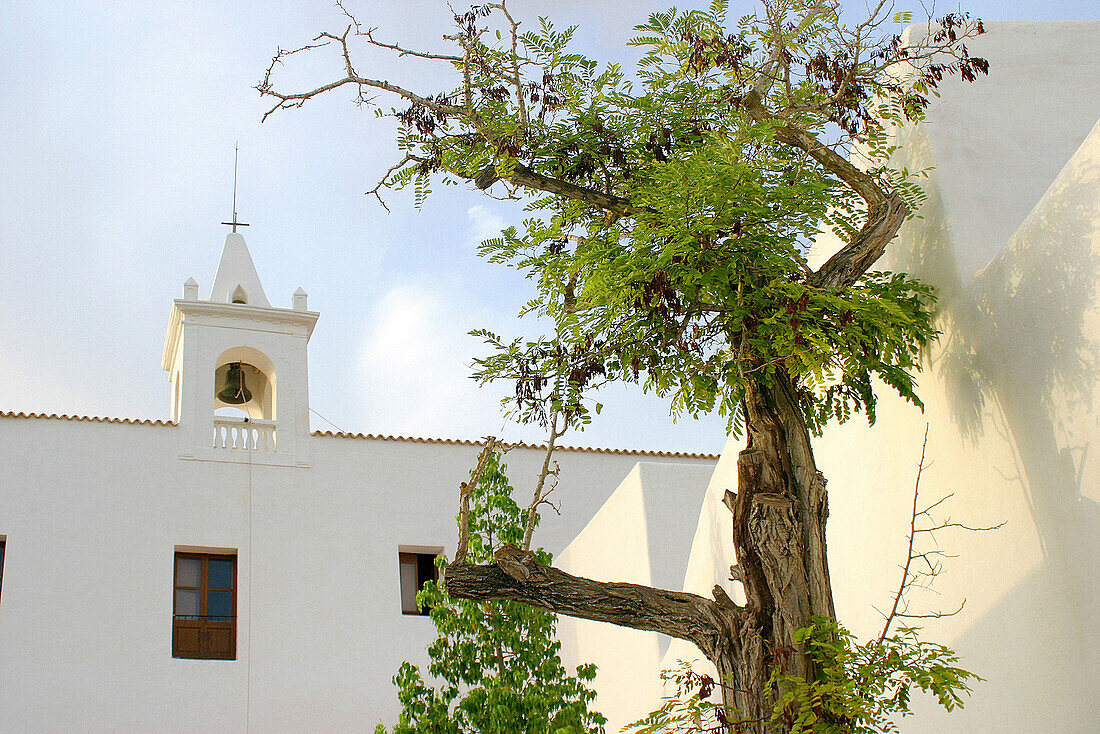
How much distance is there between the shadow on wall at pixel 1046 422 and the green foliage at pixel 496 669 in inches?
89.3

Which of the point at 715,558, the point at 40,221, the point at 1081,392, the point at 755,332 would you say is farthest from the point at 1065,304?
the point at 40,221

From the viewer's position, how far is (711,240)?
503 centimetres

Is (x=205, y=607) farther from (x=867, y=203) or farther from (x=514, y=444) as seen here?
(x=867, y=203)

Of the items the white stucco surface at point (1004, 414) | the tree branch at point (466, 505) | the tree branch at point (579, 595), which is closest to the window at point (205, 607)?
the white stucco surface at point (1004, 414)

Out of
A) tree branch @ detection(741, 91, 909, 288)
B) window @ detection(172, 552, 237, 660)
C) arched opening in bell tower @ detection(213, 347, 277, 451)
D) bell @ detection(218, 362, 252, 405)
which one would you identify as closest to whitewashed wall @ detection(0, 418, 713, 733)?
window @ detection(172, 552, 237, 660)

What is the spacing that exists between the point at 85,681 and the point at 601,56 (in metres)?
8.47

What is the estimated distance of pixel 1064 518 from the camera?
15.8 feet

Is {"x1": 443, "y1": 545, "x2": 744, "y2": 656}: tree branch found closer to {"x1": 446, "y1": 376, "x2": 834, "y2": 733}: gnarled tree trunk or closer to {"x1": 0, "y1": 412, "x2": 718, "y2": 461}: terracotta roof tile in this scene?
{"x1": 446, "y1": 376, "x2": 834, "y2": 733}: gnarled tree trunk

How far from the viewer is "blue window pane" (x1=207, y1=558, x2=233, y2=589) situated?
12508 millimetres

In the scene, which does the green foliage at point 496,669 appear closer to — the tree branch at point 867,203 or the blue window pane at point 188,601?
the tree branch at point 867,203

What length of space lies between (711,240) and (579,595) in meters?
1.52

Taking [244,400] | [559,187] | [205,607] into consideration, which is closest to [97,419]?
[244,400]

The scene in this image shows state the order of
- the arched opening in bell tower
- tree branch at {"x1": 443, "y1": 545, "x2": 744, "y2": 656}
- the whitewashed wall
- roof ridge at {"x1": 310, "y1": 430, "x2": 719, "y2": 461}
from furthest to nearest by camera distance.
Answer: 1. roof ridge at {"x1": 310, "y1": 430, "x2": 719, "y2": 461}
2. the arched opening in bell tower
3. the whitewashed wall
4. tree branch at {"x1": 443, "y1": 545, "x2": 744, "y2": 656}

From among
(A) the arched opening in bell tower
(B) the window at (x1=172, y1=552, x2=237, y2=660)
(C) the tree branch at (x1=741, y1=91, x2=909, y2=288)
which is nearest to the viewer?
(C) the tree branch at (x1=741, y1=91, x2=909, y2=288)
